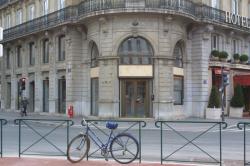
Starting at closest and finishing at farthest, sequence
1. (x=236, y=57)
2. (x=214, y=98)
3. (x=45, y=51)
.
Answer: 1. (x=214, y=98)
2. (x=236, y=57)
3. (x=45, y=51)

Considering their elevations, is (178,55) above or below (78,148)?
above

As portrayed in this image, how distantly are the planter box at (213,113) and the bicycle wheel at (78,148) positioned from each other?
22.5 meters

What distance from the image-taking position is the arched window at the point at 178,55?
33.2 m

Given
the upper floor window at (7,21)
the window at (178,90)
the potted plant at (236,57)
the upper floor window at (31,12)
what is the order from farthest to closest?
the upper floor window at (7,21) < the upper floor window at (31,12) < the potted plant at (236,57) < the window at (178,90)

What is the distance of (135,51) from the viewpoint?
31188 mm

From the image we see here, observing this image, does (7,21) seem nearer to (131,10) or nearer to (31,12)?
(31,12)

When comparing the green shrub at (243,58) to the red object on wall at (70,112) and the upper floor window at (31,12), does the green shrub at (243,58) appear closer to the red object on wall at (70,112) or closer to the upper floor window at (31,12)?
the red object on wall at (70,112)

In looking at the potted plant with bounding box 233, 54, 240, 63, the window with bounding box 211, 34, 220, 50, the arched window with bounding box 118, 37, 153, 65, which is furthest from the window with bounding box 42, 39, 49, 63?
the potted plant with bounding box 233, 54, 240, 63

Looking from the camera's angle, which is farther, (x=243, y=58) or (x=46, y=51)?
(x=46, y=51)

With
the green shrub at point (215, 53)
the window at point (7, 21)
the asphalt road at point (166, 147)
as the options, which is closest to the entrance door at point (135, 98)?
the green shrub at point (215, 53)

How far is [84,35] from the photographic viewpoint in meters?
34.9

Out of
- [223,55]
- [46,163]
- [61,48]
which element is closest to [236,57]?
[223,55]

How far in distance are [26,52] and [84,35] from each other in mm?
10153

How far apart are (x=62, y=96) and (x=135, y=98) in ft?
26.2
